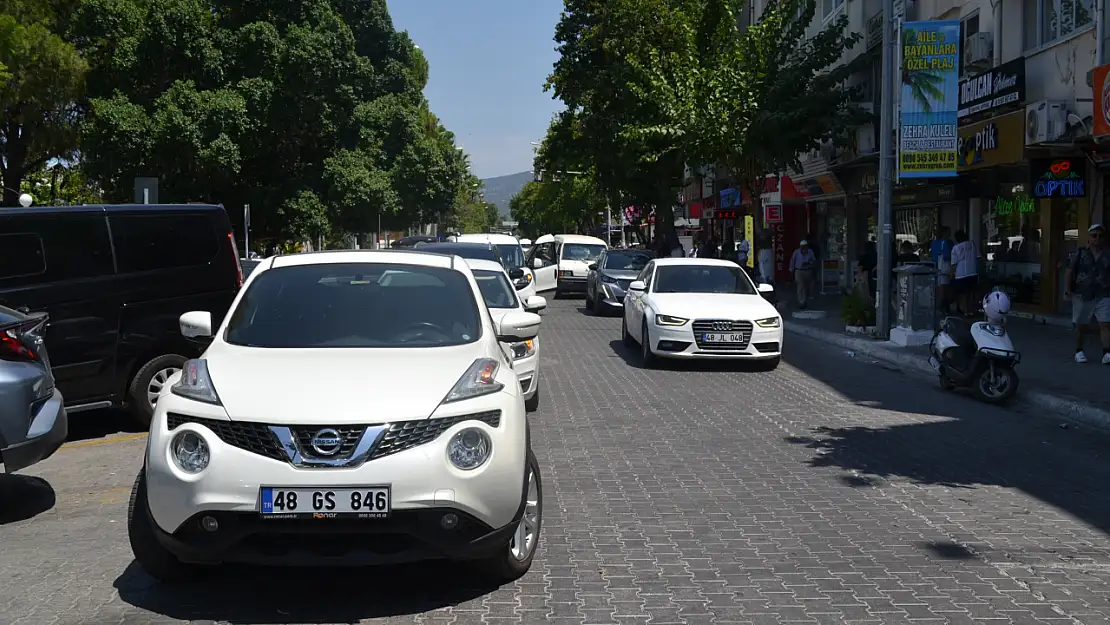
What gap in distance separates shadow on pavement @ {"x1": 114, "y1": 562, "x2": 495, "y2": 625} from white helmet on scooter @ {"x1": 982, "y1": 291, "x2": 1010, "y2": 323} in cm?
841

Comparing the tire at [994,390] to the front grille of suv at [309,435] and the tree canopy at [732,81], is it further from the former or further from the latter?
the tree canopy at [732,81]

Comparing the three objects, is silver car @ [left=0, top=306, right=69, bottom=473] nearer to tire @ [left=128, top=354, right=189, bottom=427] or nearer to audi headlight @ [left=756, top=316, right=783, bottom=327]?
tire @ [left=128, top=354, right=189, bottom=427]

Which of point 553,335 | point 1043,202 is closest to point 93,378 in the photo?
point 553,335

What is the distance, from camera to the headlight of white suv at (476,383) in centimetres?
514

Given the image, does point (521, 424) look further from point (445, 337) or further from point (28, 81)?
point (28, 81)

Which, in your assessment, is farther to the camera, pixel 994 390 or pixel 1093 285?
pixel 1093 285

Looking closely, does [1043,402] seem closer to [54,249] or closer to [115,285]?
[115,285]

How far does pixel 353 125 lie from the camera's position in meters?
39.4

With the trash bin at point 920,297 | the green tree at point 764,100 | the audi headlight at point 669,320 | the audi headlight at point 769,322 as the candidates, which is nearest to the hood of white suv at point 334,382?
the audi headlight at point 669,320

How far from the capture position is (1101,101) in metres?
16.2

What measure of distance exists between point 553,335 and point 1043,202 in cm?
940

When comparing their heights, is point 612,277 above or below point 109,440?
above

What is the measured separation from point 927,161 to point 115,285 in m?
12.8

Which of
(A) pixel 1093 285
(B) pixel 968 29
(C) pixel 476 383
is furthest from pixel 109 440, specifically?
(B) pixel 968 29
